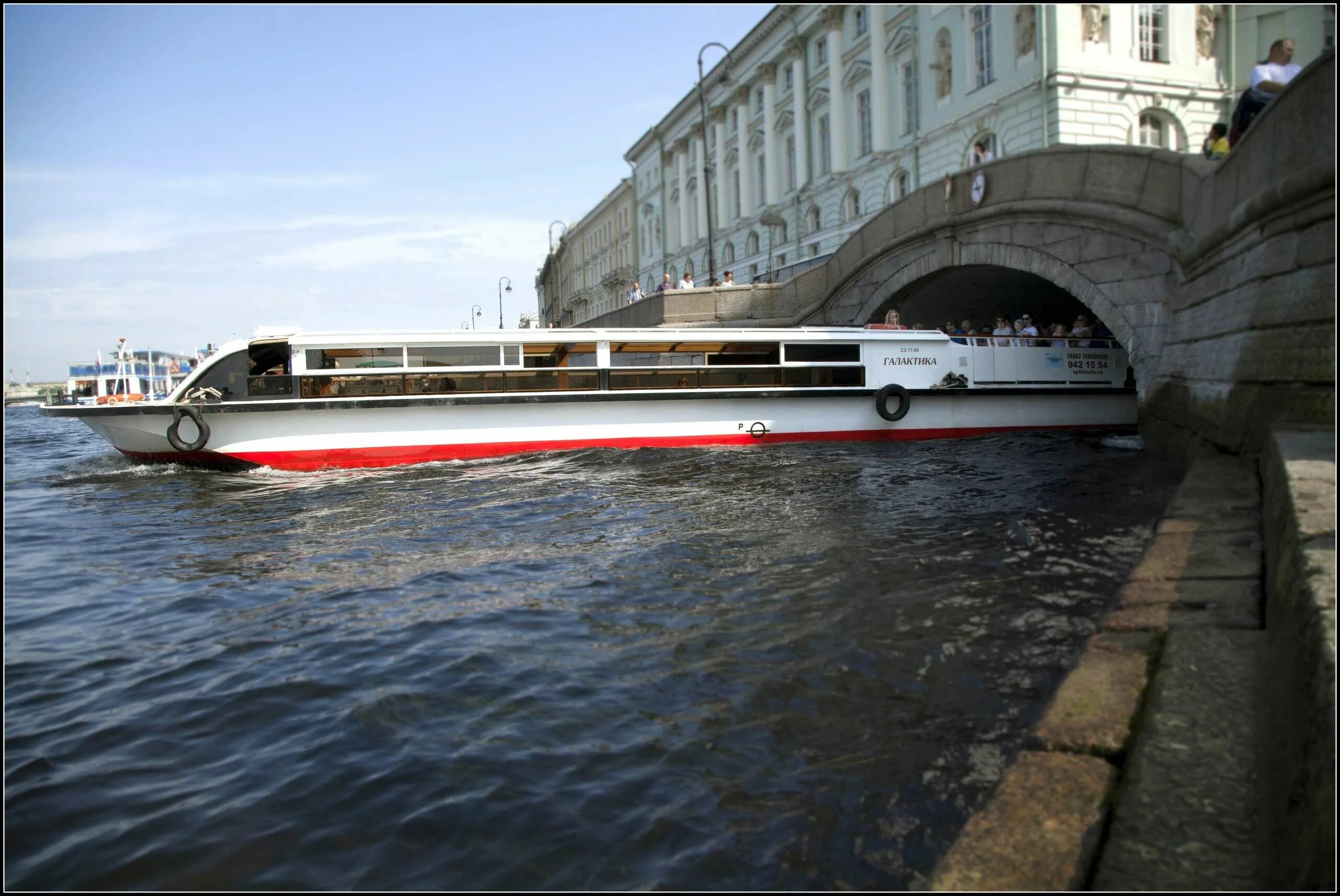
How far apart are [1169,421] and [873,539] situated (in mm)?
6219

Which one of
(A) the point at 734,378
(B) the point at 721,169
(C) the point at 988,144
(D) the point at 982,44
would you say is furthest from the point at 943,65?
(B) the point at 721,169

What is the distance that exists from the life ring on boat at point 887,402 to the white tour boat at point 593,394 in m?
0.02

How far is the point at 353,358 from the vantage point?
50.0ft

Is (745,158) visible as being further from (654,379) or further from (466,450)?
(466,450)

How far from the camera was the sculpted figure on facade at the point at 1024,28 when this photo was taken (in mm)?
29469

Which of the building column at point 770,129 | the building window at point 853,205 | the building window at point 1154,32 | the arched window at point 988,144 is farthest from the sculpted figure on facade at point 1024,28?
the building column at point 770,129

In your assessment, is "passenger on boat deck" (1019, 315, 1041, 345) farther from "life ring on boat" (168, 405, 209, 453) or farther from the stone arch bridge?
"life ring on boat" (168, 405, 209, 453)

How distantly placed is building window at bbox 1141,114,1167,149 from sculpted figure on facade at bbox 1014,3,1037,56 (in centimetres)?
428

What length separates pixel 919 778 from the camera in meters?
3.90

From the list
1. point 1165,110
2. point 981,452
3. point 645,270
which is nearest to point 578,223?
point 645,270

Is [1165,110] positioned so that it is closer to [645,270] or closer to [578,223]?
[645,270]

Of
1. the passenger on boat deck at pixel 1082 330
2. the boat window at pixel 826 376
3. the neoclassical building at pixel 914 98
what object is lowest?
the boat window at pixel 826 376

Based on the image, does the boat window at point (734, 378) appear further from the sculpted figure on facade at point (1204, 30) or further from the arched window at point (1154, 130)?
the sculpted figure on facade at point (1204, 30)


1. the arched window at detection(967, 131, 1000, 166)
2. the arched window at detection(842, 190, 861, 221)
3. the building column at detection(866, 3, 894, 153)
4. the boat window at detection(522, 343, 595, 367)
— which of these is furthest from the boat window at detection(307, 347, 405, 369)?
the arched window at detection(842, 190, 861, 221)
